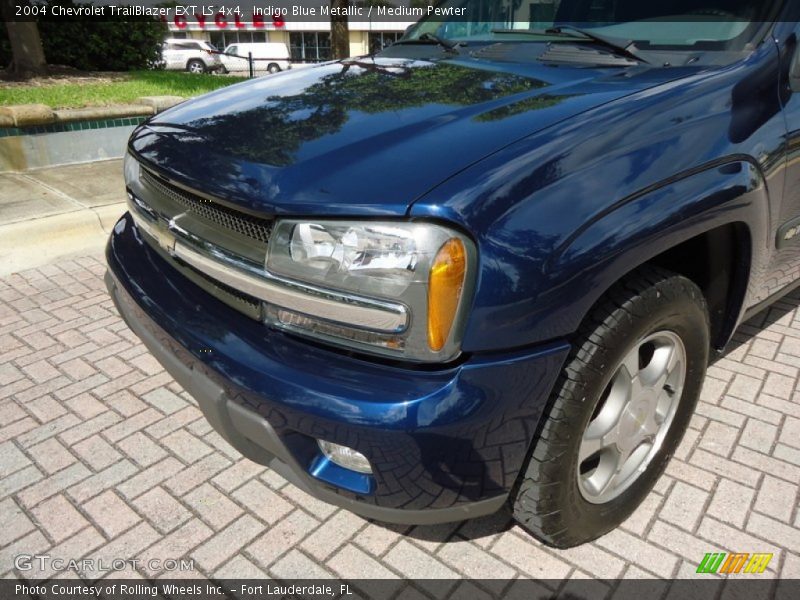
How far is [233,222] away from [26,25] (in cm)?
990

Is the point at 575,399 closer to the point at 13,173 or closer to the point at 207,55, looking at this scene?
the point at 13,173

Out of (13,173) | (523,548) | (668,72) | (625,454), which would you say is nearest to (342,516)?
(523,548)

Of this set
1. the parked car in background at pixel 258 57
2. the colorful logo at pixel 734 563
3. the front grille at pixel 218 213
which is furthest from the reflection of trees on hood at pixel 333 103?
the parked car in background at pixel 258 57

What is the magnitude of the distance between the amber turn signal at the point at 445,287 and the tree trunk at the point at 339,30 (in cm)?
1132

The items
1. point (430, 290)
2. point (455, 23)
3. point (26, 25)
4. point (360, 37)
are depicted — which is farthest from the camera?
point (360, 37)

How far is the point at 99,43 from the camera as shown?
1117cm

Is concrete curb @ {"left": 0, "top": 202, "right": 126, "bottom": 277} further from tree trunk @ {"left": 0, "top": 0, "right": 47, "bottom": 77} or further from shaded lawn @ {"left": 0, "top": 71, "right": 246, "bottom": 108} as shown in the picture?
→ tree trunk @ {"left": 0, "top": 0, "right": 47, "bottom": 77}

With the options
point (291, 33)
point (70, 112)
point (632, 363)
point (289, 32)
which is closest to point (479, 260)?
point (632, 363)

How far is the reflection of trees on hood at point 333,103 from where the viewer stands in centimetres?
192

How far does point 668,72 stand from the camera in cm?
212

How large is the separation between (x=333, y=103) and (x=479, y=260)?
3.24ft

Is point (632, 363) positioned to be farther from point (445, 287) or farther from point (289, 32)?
point (289, 32)

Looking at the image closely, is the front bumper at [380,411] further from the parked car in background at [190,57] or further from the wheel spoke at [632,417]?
the parked car in background at [190,57]

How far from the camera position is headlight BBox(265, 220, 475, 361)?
1.51 metres
